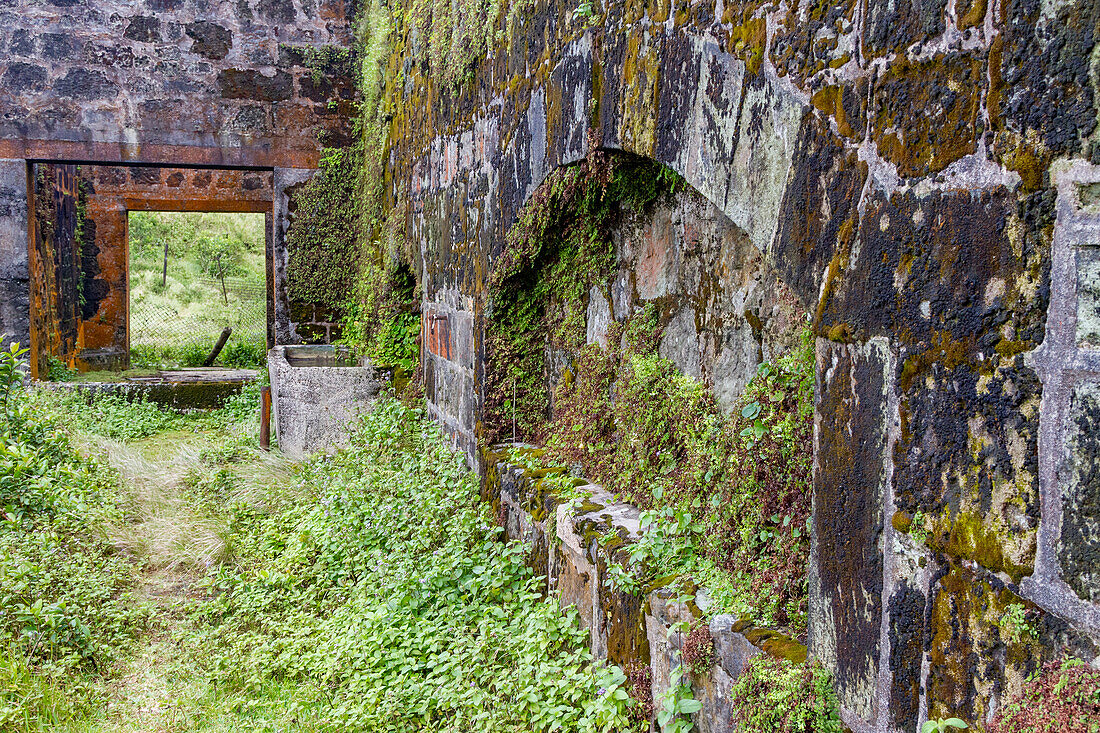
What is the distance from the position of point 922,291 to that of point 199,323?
61.6ft

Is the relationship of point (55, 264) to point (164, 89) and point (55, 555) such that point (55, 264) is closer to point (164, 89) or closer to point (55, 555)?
point (164, 89)

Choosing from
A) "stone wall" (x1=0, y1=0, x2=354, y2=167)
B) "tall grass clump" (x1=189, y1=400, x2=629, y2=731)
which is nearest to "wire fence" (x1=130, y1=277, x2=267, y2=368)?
"stone wall" (x1=0, y1=0, x2=354, y2=167)

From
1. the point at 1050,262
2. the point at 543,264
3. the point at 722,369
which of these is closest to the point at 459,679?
the point at 722,369

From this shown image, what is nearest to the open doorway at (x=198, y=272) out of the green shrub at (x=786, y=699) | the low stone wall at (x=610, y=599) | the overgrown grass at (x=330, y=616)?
the overgrown grass at (x=330, y=616)

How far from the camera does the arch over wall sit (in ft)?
3.46

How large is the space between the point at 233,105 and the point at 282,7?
1.14m

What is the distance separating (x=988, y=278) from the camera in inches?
44.4

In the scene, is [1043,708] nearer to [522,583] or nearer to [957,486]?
[957,486]

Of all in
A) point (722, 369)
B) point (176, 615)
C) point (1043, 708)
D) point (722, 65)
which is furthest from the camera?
point (176, 615)

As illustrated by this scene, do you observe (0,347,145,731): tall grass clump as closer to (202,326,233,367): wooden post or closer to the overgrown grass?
the overgrown grass

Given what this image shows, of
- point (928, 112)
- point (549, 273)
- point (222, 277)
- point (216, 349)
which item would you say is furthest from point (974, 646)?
point (222, 277)

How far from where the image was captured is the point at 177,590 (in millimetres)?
4211

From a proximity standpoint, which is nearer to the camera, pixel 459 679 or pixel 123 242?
pixel 459 679

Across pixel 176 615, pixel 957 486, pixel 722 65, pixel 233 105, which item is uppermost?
pixel 233 105
